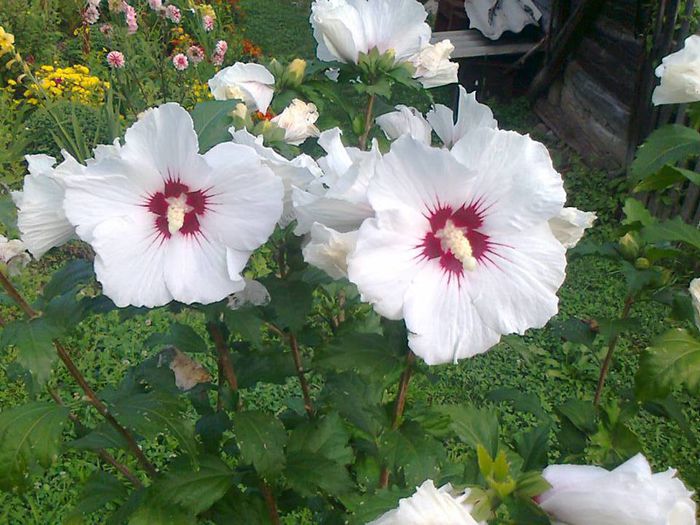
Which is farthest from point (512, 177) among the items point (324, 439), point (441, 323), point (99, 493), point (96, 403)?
point (99, 493)

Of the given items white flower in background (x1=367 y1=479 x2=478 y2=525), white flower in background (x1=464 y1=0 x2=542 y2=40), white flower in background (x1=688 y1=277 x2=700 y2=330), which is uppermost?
white flower in background (x1=464 y1=0 x2=542 y2=40)

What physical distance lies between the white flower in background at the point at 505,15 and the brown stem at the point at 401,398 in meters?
5.16

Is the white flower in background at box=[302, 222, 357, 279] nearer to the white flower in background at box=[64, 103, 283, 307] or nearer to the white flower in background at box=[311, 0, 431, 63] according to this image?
the white flower in background at box=[64, 103, 283, 307]

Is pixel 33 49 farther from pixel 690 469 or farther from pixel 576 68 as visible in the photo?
pixel 690 469

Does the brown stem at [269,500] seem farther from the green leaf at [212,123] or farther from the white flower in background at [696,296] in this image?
the white flower in background at [696,296]

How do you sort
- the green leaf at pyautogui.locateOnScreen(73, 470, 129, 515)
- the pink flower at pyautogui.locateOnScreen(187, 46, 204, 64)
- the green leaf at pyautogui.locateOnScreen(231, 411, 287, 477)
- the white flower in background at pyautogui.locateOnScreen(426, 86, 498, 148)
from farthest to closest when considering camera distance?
the pink flower at pyautogui.locateOnScreen(187, 46, 204, 64) → the green leaf at pyautogui.locateOnScreen(73, 470, 129, 515) → the green leaf at pyautogui.locateOnScreen(231, 411, 287, 477) → the white flower in background at pyautogui.locateOnScreen(426, 86, 498, 148)

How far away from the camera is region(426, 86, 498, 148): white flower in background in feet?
4.24

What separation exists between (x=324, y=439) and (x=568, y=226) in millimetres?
808

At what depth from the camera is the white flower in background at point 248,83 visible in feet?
4.99

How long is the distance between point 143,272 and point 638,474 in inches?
28.5

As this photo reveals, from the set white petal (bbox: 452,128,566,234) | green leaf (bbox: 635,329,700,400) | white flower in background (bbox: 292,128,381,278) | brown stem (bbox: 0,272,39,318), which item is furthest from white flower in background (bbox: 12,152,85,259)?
green leaf (bbox: 635,329,700,400)

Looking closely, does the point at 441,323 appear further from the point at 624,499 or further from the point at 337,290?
the point at 337,290

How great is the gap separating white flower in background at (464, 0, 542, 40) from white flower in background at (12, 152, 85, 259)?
5.54 meters

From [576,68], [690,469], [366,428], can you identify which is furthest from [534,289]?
[576,68]
